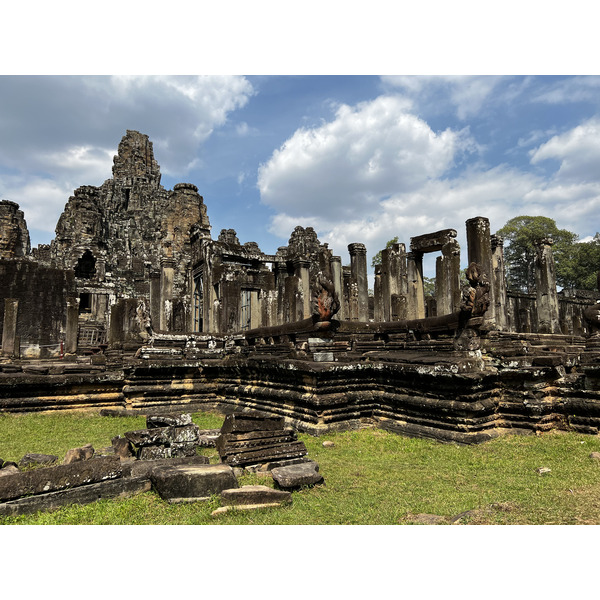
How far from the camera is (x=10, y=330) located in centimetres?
1662

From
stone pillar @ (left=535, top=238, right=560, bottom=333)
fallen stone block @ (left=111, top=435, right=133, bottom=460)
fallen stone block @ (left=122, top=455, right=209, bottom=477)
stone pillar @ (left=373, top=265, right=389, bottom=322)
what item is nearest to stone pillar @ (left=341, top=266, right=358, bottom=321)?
stone pillar @ (left=373, top=265, right=389, bottom=322)

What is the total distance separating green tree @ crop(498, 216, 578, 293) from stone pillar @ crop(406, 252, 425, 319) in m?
30.0

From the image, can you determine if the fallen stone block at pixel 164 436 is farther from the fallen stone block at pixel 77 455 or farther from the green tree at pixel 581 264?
the green tree at pixel 581 264

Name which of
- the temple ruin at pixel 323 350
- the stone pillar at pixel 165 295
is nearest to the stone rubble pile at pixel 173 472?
the temple ruin at pixel 323 350

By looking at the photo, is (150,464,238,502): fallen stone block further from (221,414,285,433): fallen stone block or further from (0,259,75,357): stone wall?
(0,259,75,357): stone wall

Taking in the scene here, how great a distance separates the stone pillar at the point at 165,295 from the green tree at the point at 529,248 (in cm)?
3549

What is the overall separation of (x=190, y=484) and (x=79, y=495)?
0.94 m

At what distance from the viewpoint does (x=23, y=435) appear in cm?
690

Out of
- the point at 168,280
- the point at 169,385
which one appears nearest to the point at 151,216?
the point at 168,280

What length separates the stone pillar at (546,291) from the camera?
57.1 ft

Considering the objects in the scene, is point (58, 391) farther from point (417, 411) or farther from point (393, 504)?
point (393, 504)

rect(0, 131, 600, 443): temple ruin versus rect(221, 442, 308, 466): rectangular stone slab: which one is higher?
rect(0, 131, 600, 443): temple ruin

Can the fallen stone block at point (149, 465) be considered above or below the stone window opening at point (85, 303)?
below

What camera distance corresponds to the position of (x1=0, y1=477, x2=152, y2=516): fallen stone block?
336 centimetres
